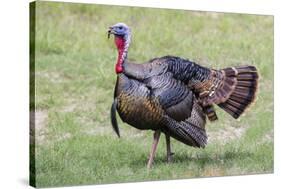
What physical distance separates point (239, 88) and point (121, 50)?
4.71 ft

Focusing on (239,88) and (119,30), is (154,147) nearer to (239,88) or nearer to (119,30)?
(239,88)

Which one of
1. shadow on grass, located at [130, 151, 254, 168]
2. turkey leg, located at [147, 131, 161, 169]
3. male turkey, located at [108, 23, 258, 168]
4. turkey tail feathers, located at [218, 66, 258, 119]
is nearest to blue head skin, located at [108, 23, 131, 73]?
male turkey, located at [108, 23, 258, 168]

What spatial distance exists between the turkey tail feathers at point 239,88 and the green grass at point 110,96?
0.49 ft

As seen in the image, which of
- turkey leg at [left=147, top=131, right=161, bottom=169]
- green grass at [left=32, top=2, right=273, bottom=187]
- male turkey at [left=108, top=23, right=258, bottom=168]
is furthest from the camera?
turkey leg at [left=147, top=131, right=161, bottom=169]

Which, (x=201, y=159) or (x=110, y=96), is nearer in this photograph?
(x=110, y=96)

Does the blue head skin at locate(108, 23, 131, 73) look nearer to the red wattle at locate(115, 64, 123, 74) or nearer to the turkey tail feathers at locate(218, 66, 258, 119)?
the red wattle at locate(115, 64, 123, 74)

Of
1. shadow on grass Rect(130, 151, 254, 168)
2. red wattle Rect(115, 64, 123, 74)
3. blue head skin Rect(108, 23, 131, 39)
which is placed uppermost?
blue head skin Rect(108, 23, 131, 39)

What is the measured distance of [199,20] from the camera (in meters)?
8.32

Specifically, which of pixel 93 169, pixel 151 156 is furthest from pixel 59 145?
pixel 151 156

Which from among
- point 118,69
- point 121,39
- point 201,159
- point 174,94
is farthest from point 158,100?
point 201,159

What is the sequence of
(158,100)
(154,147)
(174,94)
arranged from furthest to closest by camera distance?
(154,147)
(174,94)
(158,100)

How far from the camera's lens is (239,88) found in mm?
8055

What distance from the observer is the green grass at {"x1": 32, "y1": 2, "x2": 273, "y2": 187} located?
24.3ft

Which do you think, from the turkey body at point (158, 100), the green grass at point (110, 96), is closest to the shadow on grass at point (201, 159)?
the green grass at point (110, 96)
